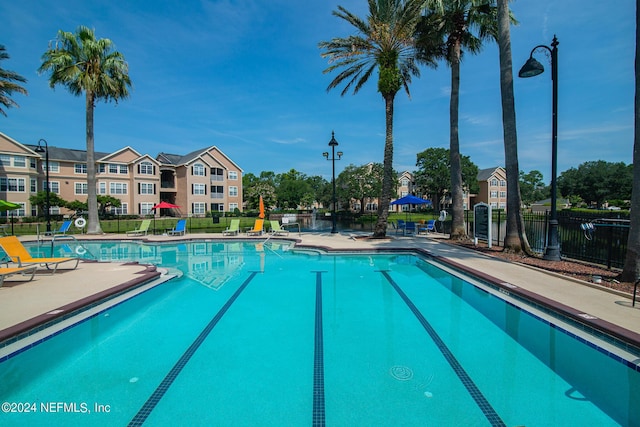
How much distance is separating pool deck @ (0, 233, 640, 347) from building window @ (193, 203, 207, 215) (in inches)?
1370

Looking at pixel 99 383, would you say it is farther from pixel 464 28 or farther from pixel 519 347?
pixel 464 28

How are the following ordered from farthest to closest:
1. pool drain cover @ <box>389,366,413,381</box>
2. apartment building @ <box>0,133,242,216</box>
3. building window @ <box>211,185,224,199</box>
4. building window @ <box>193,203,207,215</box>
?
building window @ <box>211,185,224,199</box>
building window @ <box>193,203,207,215</box>
apartment building @ <box>0,133,242,216</box>
pool drain cover @ <box>389,366,413,381</box>

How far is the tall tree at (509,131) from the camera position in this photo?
37.0ft

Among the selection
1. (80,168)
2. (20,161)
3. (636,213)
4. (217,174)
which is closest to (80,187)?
(80,168)

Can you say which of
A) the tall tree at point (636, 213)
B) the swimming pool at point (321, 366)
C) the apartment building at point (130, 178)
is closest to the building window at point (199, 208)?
the apartment building at point (130, 178)

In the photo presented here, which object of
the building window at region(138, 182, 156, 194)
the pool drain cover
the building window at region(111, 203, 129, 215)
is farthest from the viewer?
the building window at region(138, 182, 156, 194)

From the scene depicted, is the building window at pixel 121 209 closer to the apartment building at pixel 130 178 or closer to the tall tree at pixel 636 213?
the apartment building at pixel 130 178

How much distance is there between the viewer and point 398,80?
625 inches

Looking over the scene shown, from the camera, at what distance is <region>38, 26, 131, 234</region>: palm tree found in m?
19.2

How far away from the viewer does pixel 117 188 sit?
40531 mm

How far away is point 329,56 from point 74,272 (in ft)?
46.7

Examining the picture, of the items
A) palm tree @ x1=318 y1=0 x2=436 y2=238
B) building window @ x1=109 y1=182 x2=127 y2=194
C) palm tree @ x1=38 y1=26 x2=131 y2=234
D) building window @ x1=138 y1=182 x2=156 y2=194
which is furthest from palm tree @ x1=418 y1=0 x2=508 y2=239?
building window @ x1=109 y1=182 x2=127 y2=194

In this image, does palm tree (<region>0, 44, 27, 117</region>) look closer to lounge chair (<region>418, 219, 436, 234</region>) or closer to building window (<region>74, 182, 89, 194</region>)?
building window (<region>74, 182, 89, 194</region>)

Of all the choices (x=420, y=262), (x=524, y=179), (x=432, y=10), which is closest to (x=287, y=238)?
(x=420, y=262)
